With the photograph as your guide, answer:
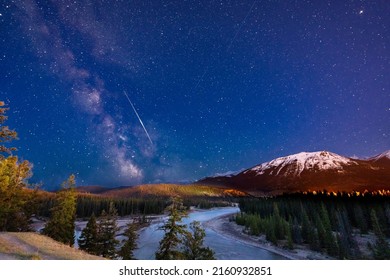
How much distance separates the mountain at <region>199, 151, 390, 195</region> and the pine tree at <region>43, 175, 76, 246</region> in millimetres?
27939

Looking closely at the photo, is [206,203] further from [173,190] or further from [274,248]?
[274,248]

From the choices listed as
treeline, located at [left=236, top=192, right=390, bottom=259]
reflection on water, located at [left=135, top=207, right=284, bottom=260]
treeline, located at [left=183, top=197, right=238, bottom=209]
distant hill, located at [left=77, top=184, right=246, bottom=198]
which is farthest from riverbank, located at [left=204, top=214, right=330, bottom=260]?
distant hill, located at [left=77, top=184, right=246, bottom=198]

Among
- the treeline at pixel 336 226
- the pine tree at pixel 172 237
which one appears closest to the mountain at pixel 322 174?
the treeline at pixel 336 226

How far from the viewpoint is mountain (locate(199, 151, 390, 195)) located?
38.2 meters

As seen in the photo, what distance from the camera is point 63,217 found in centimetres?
2083

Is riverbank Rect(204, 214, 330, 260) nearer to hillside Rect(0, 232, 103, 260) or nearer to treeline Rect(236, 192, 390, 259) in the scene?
treeline Rect(236, 192, 390, 259)

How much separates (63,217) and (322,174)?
322ft

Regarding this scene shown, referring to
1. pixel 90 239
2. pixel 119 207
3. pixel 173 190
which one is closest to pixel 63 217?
pixel 90 239

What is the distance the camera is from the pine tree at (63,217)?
2033 cm

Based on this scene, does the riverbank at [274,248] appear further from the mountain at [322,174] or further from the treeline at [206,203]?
the treeline at [206,203]

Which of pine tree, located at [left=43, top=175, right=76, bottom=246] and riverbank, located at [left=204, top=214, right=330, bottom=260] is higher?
pine tree, located at [left=43, top=175, right=76, bottom=246]
